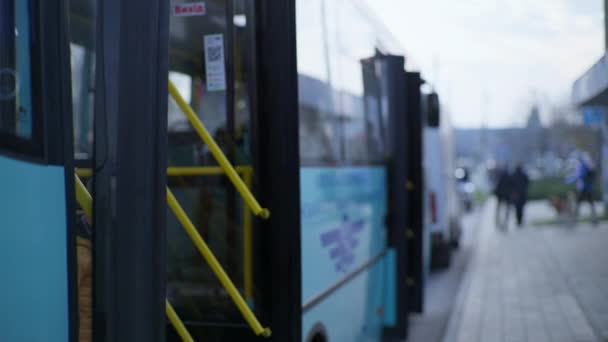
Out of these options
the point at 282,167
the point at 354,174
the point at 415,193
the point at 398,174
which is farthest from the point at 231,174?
the point at 415,193

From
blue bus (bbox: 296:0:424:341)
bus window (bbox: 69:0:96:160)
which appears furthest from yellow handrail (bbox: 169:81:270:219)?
bus window (bbox: 69:0:96:160)

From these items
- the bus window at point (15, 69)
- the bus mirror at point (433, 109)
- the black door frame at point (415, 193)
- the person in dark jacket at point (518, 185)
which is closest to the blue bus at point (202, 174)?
the bus window at point (15, 69)

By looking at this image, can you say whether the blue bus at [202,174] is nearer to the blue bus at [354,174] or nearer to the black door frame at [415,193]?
the blue bus at [354,174]

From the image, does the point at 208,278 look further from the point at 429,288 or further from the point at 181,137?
the point at 429,288

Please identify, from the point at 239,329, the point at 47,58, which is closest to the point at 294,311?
the point at 239,329

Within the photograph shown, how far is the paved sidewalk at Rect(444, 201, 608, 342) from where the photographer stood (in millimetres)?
7750

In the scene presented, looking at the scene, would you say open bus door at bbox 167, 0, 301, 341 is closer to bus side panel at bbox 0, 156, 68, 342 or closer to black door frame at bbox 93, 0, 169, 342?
black door frame at bbox 93, 0, 169, 342

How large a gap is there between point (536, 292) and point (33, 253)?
29.3 ft

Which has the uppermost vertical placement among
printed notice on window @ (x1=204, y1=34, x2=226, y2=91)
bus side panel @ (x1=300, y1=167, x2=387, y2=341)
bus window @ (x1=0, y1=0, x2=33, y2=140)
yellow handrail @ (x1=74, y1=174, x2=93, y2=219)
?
printed notice on window @ (x1=204, y1=34, x2=226, y2=91)

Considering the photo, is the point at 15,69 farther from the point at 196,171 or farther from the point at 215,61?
the point at 196,171

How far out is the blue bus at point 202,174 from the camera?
7.50 feet

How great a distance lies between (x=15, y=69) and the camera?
7.67ft

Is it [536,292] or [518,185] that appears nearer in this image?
[536,292]

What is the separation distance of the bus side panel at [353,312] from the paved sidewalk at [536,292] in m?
1.52
